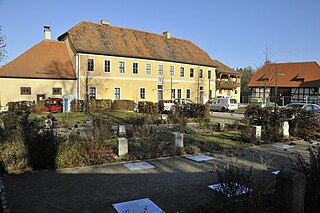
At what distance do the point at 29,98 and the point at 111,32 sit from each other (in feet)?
46.8

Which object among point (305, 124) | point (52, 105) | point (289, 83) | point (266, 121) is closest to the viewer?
point (305, 124)

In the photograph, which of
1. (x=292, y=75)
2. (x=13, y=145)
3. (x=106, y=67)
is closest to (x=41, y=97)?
(x=106, y=67)

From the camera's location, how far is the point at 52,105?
26.6 meters

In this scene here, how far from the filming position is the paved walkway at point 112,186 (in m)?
4.96

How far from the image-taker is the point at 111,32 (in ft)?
119

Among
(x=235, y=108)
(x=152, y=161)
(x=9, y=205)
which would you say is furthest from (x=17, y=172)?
(x=235, y=108)

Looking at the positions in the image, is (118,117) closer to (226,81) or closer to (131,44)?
(131,44)

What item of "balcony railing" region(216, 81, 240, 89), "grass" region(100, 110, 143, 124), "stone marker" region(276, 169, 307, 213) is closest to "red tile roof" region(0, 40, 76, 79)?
"grass" region(100, 110, 143, 124)

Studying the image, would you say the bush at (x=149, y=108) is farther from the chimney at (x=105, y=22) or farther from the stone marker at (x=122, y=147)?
the chimney at (x=105, y=22)

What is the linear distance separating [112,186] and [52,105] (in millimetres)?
22968

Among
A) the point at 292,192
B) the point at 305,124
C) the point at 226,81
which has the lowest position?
Result: the point at 292,192

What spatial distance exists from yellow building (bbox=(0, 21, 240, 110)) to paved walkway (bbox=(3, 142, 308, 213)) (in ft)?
80.8

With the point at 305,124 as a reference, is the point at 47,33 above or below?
above

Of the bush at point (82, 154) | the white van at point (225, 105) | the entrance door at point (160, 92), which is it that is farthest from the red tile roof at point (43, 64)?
the bush at point (82, 154)
